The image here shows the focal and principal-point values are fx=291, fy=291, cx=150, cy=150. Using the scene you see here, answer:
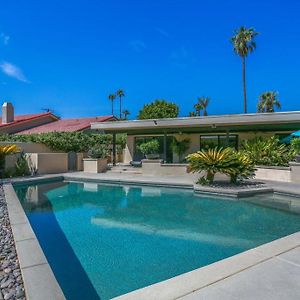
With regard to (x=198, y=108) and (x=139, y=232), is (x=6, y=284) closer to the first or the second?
(x=139, y=232)

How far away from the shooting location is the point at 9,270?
392 centimetres

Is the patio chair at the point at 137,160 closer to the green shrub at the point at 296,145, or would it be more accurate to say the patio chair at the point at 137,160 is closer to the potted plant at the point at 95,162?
the potted plant at the point at 95,162

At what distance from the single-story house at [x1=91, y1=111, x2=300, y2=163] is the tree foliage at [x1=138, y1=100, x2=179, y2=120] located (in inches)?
539

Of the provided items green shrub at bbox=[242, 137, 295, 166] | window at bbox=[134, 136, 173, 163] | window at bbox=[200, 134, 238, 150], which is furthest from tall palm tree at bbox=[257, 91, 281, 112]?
green shrub at bbox=[242, 137, 295, 166]

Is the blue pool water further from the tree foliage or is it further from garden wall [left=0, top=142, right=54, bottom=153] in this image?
the tree foliage

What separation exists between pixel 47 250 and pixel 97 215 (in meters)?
3.06

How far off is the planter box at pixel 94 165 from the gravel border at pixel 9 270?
12.9 m

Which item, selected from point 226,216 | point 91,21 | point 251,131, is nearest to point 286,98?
point 251,131


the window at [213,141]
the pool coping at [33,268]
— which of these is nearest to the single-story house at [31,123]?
the window at [213,141]

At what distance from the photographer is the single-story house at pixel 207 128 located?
600 inches

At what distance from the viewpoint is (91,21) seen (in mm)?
20641

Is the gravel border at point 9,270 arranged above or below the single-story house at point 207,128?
below

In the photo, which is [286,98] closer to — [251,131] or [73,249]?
[251,131]

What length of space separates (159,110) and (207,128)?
1954 cm
